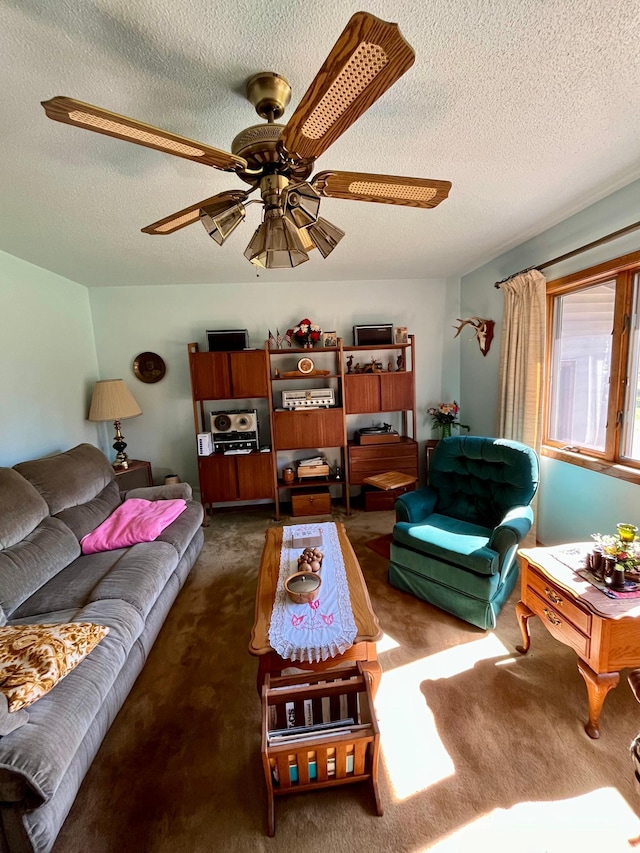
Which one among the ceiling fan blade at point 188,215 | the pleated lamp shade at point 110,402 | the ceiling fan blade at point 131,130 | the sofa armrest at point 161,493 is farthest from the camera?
the pleated lamp shade at point 110,402

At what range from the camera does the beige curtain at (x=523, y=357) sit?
2.54 metres

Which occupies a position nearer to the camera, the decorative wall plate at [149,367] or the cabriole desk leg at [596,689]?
the cabriole desk leg at [596,689]

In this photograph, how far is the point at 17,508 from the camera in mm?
1890

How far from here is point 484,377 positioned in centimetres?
342

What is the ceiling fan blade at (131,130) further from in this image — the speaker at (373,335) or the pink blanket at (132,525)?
the speaker at (373,335)

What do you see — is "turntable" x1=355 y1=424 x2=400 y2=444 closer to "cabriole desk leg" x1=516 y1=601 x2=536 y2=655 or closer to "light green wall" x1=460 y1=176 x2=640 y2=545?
"light green wall" x1=460 y1=176 x2=640 y2=545

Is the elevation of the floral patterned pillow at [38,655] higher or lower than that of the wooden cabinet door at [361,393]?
→ lower

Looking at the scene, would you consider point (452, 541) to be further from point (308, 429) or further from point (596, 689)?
point (308, 429)

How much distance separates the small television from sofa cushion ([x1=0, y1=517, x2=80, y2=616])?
199cm

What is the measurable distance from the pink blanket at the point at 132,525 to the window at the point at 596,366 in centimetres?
290

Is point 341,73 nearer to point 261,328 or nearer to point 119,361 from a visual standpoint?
point 261,328

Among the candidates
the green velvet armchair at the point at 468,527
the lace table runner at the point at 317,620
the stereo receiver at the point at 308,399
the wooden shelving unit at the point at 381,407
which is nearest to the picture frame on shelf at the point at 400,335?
the wooden shelving unit at the point at 381,407

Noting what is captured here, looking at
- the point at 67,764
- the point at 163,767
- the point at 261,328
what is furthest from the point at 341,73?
the point at 261,328

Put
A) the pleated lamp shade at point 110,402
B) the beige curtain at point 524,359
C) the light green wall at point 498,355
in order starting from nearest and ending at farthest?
the light green wall at point 498,355
the beige curtain at point 524,359
the pleated lamp shade at point 110,402
